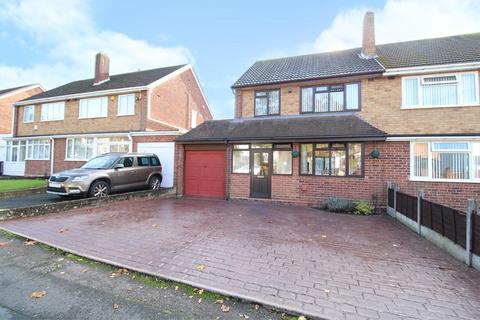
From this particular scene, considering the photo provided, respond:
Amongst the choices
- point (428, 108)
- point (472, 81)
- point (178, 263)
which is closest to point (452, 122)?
point (428, 108)

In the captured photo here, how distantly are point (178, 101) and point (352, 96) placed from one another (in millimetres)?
12510

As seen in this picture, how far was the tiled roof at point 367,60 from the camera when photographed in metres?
9.40

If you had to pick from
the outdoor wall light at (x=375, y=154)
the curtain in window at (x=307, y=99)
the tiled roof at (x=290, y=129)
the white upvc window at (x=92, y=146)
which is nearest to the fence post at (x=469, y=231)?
the tiled roof at (x=290, y=129)

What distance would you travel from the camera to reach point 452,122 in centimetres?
857

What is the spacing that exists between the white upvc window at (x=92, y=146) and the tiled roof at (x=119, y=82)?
143 inches

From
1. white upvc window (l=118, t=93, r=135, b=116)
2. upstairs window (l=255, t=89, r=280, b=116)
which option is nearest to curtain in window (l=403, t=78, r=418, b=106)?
upstairs window (l=255, t=89, r=280, b=116)

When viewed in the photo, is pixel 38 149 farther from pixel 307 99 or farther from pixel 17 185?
pixel 307 99

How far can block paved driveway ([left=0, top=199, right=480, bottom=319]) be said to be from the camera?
2.78 metres

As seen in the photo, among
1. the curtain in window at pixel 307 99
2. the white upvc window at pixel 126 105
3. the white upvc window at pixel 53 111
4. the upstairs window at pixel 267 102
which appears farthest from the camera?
the white upvc window at pixel 53 111

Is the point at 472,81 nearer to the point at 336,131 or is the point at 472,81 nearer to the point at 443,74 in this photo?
the point at 443,74

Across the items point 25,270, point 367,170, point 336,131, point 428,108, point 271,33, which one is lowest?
point 25,270

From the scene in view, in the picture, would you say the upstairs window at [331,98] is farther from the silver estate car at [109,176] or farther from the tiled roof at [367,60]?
the silver estate car at [109,176]

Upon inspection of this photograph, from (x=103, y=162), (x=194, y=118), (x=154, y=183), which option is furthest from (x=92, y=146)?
(x=194, y=118)

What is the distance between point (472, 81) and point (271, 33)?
9619 millimetres
